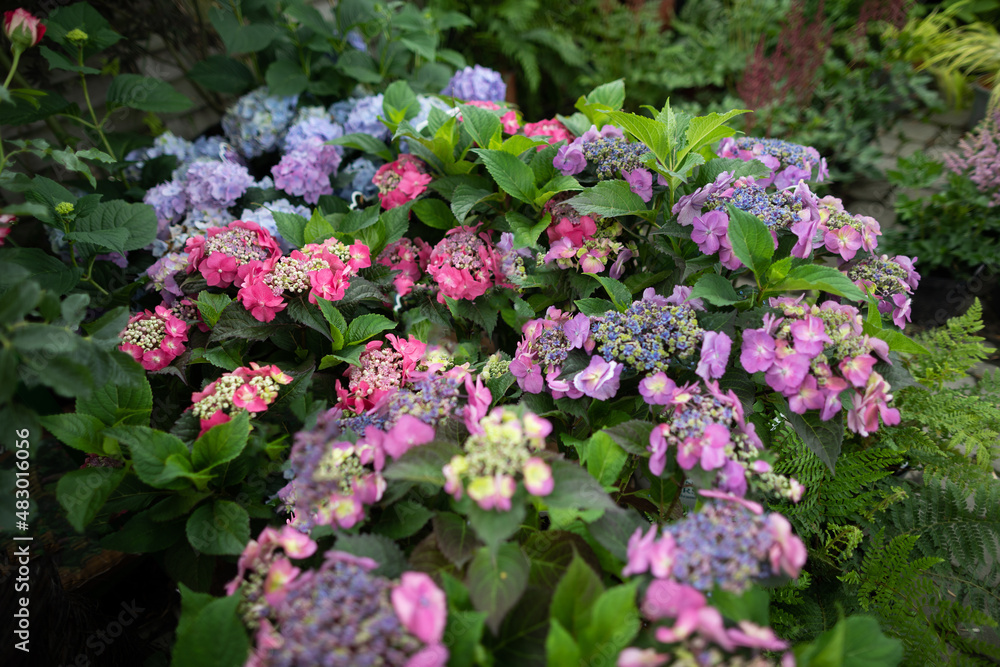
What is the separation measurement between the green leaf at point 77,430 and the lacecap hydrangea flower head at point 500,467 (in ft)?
2.47

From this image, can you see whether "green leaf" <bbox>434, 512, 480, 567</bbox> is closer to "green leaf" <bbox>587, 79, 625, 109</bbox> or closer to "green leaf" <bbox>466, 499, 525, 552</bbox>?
"green leaf" <bbox>466, 499, 525, 552</bbox>

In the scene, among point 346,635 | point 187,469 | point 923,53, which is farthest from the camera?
point 923,53

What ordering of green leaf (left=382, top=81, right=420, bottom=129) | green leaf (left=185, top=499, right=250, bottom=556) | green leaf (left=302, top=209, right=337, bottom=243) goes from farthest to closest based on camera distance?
green leaf (left=382, top=81, right=420, bottom=129) < green leaf (left=302, top=209, right=337, bottom=243) < green leaf (left=185, top=499, right=250, bottom=556)

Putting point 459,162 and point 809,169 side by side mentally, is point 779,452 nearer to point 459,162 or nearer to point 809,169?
point 809,169

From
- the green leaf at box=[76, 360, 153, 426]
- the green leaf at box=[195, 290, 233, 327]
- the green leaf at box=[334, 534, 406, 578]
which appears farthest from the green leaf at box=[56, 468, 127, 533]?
the green leaf at box=[334, 534, 406, 578]

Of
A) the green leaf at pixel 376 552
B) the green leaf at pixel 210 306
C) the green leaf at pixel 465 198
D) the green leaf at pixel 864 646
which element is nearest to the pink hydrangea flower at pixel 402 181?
the green leaf at pixel 465 198

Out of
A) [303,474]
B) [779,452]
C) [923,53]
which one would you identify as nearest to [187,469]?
[303,474]

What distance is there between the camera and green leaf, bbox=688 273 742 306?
105 cm

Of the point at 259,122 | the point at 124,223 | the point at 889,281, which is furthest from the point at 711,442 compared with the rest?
the point at 259,122

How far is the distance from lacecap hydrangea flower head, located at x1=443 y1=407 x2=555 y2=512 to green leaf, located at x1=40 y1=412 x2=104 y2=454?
2.47ft

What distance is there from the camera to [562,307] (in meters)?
1.61

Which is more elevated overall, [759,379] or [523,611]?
[759,379]

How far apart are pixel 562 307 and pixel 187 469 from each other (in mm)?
1014

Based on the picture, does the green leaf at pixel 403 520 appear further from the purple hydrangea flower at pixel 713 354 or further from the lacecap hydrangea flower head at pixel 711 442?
the purple hydrangea flower at pixel 713 354
